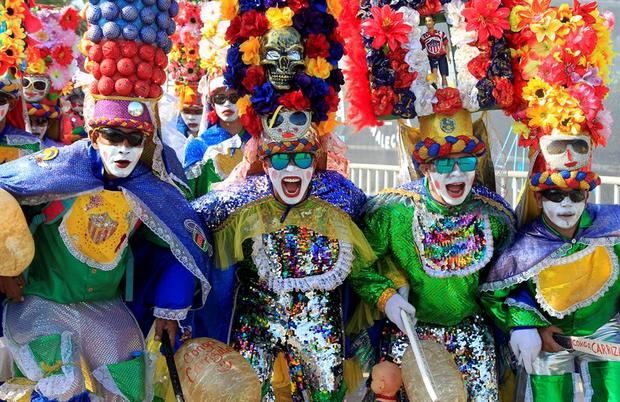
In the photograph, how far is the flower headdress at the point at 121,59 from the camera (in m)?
4.20

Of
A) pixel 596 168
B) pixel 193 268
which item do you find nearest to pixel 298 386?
pixel 193 268

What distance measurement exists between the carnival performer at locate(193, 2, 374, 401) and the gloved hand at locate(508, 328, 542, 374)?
841 millimetres

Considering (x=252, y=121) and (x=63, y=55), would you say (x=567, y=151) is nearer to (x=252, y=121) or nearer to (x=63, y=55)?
(x=252, y=121)

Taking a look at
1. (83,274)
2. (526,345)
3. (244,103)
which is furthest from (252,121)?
(526,345)

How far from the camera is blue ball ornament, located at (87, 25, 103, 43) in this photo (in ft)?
13.8

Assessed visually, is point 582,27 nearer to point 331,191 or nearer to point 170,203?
point 331,191

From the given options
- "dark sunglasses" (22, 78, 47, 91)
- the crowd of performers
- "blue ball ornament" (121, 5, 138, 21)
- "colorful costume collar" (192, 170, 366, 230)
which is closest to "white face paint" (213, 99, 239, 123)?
"dark sunglasses" (22, 78, 47, 91)

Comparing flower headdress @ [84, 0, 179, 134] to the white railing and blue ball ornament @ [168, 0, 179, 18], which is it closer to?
blue ball ornament @ [168, 0, 179, 18]

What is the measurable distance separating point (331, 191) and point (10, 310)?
5.48 feet

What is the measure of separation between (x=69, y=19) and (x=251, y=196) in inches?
109

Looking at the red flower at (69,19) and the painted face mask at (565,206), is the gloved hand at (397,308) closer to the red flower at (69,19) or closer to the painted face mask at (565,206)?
the painted face mask at (565,206)

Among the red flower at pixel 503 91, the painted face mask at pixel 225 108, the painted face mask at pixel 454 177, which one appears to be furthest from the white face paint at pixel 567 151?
the painted face mask at pixel 225 108

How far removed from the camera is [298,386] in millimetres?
4691

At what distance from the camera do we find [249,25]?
4.53 metres
